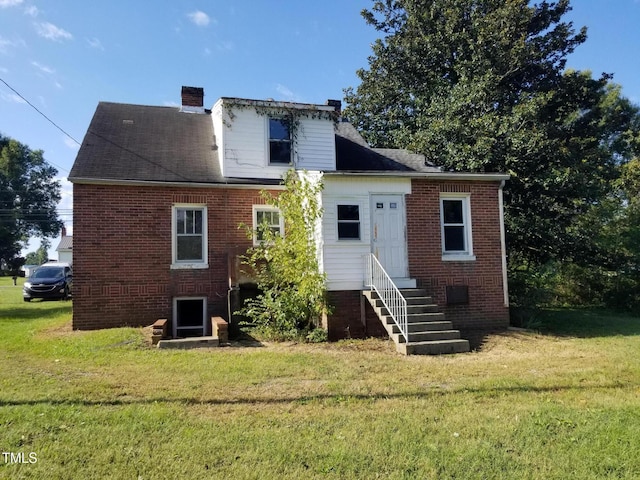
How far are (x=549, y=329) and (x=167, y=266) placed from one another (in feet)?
32.7

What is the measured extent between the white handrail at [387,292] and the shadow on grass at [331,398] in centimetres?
286

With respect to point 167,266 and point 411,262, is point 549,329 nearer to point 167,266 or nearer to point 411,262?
point 411,262

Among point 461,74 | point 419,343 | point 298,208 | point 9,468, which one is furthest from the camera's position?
point 461,74

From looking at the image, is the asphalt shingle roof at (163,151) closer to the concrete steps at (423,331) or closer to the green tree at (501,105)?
the green tree at (501,105)

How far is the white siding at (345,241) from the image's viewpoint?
1071 cm

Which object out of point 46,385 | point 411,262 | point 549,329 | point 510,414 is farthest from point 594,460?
point 549,329

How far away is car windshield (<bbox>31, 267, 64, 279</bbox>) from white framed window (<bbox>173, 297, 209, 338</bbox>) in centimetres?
1319

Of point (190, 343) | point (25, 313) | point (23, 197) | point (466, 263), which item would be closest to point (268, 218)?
point (190, 343)

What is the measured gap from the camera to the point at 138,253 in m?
11.7

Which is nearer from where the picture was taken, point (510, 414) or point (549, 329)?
point (510, 414)

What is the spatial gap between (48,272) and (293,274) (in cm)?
1701

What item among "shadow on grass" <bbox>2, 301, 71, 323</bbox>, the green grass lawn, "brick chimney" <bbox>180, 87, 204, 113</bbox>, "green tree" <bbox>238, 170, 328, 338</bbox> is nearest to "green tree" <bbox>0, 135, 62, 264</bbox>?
"shadow on grass" <bbox>2, 301, 71, 323</bbox>

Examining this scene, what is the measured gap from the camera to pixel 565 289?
20828 millimetres

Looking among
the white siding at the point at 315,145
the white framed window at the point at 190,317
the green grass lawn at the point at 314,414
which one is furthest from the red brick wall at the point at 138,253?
the white siding at the point at 315,145
